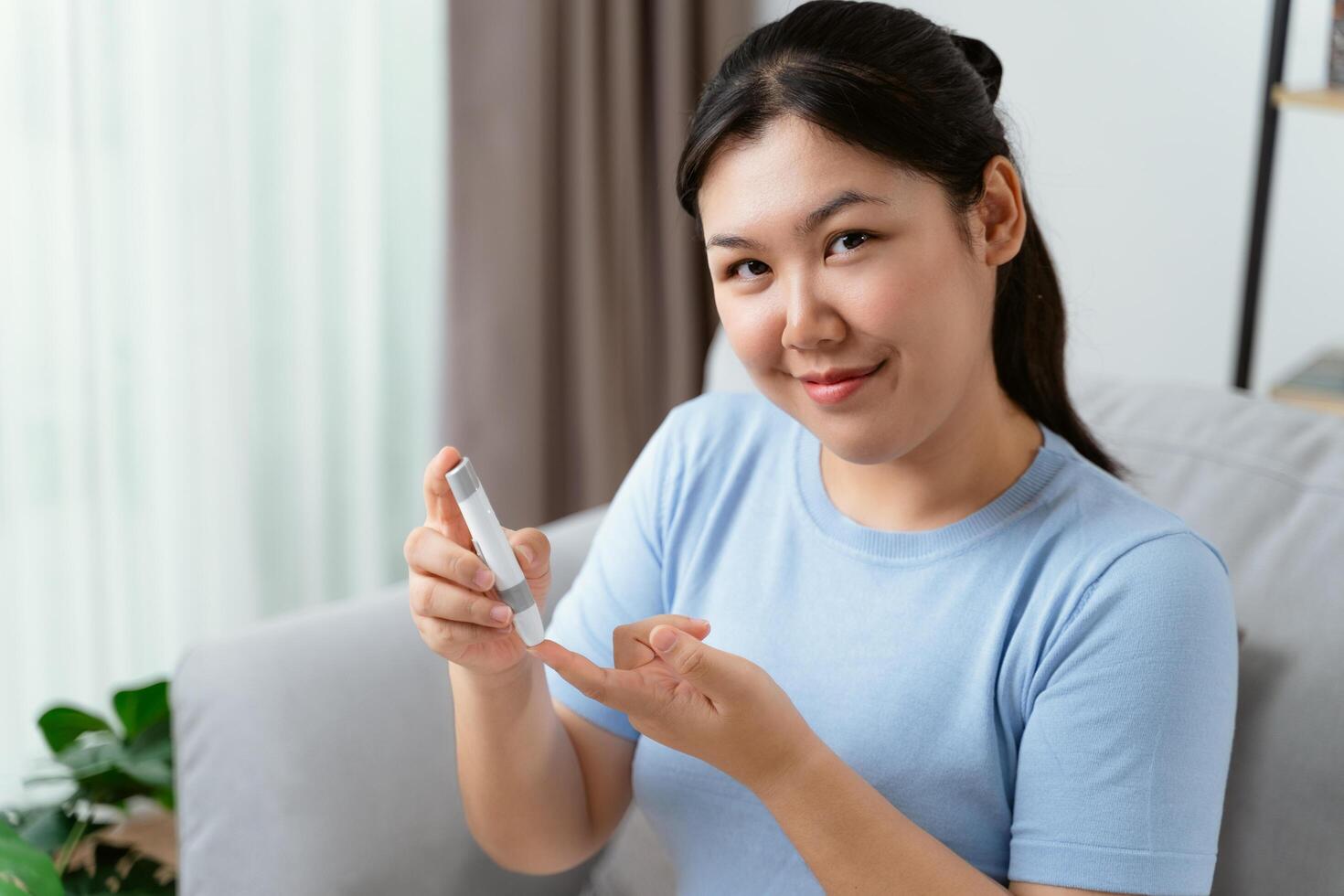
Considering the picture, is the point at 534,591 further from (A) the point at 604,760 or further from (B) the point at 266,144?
(B) the point at 266,144

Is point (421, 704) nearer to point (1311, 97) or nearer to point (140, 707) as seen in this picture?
point (140, 707)

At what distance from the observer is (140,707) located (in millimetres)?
1454

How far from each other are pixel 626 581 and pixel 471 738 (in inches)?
7.7

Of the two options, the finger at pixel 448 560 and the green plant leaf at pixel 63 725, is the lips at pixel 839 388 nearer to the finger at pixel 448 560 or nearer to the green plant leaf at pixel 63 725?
the finger at pixel 448 560

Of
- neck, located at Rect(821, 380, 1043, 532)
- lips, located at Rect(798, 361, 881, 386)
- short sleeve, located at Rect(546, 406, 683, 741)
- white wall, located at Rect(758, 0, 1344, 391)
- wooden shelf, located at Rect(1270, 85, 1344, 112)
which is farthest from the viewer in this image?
white wall, located at Rect(758, 0, 1344, 391)

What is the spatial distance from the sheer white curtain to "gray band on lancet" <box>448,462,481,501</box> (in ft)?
3.90

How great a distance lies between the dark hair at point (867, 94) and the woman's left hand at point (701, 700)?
342mm

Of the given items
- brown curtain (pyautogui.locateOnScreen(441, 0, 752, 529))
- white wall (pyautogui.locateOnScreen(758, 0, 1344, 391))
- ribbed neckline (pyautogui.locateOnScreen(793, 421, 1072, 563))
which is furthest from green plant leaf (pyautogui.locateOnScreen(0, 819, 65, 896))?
white wall (pyautogui.locateOnScreen(758, 0, 1344, 391))

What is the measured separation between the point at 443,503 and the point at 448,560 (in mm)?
42

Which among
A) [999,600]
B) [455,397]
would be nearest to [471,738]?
[999,600]

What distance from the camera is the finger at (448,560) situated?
86 cm

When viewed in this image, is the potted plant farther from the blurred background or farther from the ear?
the ear

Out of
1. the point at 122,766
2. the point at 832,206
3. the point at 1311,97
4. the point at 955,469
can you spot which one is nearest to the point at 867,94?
the point at 832,206

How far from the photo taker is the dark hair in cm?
88
